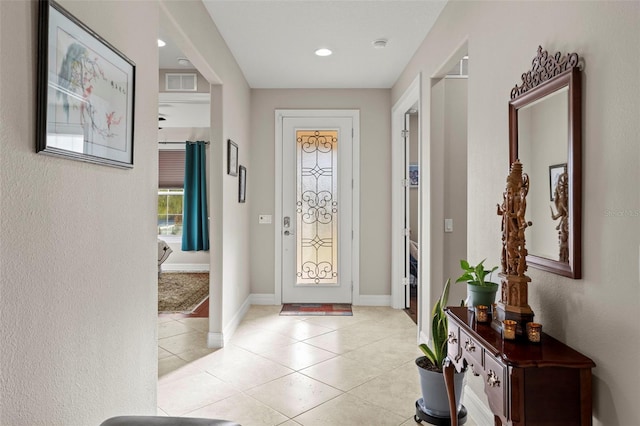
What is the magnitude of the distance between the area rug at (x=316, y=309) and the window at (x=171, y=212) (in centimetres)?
382

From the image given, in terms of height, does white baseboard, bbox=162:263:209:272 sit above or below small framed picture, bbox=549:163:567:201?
below

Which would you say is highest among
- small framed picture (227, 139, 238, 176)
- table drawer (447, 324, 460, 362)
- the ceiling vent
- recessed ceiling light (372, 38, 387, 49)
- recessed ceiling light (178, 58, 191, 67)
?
recessed ceiling light (178, 58, 191, 67)

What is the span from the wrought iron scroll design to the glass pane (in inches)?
120

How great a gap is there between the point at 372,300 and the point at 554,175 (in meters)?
3.48

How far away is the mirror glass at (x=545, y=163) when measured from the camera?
59.3 inches

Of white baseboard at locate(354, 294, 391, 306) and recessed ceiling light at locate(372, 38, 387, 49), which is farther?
white baseboard at locate(354, 294, 391, 306)

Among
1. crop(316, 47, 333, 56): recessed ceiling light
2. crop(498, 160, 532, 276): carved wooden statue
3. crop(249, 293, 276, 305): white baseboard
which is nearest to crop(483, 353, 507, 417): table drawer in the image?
crop(498, 160, 532, 276): carved wooden statue

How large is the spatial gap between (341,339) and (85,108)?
2866 millimetres

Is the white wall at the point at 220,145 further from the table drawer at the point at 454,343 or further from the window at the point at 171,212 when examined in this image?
the window at the point at 171,212

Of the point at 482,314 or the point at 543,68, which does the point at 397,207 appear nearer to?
the point at 482,314

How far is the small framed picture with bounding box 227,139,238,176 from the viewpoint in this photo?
354cm

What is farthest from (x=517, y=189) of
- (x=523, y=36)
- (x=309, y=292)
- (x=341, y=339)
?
(x=309, y=292)

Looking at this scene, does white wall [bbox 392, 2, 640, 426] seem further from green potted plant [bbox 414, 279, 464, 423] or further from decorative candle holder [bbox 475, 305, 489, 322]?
green potted plant [bbox 414, 279, 464, 423]

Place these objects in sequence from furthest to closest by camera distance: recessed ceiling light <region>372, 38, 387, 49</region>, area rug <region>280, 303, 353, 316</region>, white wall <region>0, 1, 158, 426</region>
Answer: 1. area rug <region>280, 303, 353, 316</region>
2. recessed ceiling light <region>372, 38, 387, 49</region>
3. white wall <region>0, 1, 158, 426</region>
